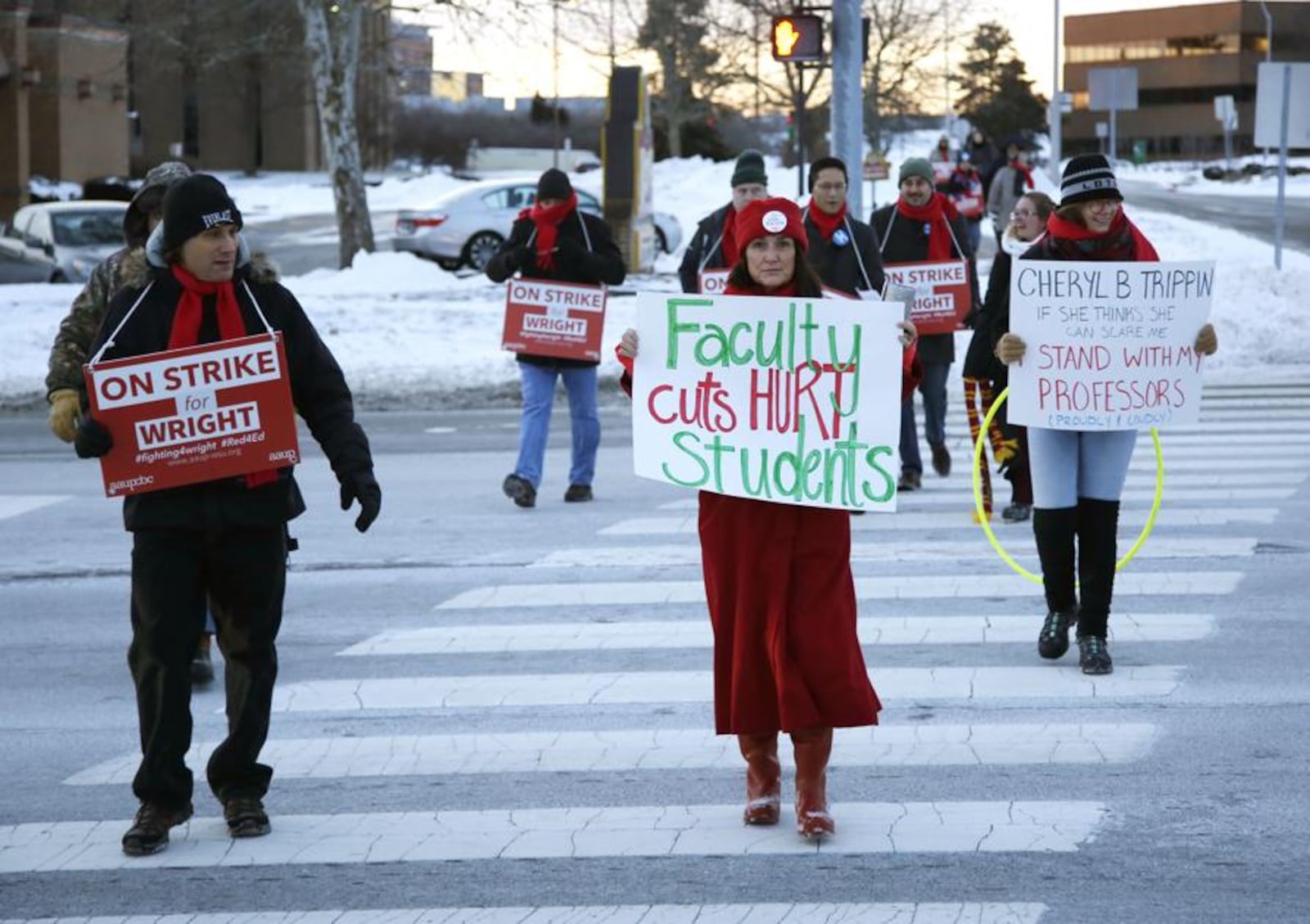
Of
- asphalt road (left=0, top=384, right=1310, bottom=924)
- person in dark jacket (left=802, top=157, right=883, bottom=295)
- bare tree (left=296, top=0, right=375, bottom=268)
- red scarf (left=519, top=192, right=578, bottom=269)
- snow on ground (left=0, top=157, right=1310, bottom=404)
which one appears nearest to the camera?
asphalt road (left=0, top=384, right=1310, bottom=924)

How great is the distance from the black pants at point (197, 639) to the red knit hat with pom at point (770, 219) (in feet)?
5.09

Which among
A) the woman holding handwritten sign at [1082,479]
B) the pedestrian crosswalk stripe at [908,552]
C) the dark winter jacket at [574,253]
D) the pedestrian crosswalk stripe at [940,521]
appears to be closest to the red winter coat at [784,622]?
the woman holding handwritten sign at [1082,479]

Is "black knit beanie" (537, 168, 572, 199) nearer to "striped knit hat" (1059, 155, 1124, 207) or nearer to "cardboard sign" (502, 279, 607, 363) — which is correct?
"cardboard sign" (502, 279, 607, 363)

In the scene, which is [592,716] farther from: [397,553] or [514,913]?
[397,553]

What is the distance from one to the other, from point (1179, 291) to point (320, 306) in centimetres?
1653

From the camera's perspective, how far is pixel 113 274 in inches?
298

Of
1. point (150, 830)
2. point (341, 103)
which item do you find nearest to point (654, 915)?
point (150, 830)

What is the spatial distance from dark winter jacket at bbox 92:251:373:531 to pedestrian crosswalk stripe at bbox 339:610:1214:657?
8.61ft

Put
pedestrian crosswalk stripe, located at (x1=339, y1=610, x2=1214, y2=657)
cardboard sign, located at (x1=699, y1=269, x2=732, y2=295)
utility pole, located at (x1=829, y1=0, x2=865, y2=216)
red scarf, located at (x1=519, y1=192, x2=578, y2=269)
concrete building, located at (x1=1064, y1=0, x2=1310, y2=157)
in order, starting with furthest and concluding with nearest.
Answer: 1. concrete building, located at (x1=1064, y1=0, x2=1310, y2=157)
2. utility pole, located at (x1=829, y1=0, x2=865, y2=216)
3. red scarf, located at (x1=519, y1=192, x2=578, y2=269)
4. cardboard sign, located at (x1=699, y1=269, x2=732, y2=295)
5. pedestrian crosswalk stripe, located at (x1=339, y1=610, x2=1214, y2=657)

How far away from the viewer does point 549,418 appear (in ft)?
41.3

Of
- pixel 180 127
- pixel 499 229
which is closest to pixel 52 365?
pixel 499 229

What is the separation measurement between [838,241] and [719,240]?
67 cm

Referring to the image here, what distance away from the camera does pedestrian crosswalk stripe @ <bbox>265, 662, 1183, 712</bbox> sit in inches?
305

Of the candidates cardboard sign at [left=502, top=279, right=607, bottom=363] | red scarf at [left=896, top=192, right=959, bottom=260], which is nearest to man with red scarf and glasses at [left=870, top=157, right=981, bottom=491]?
red scarf at [left=896, top=192, right=959, bottom=260]
